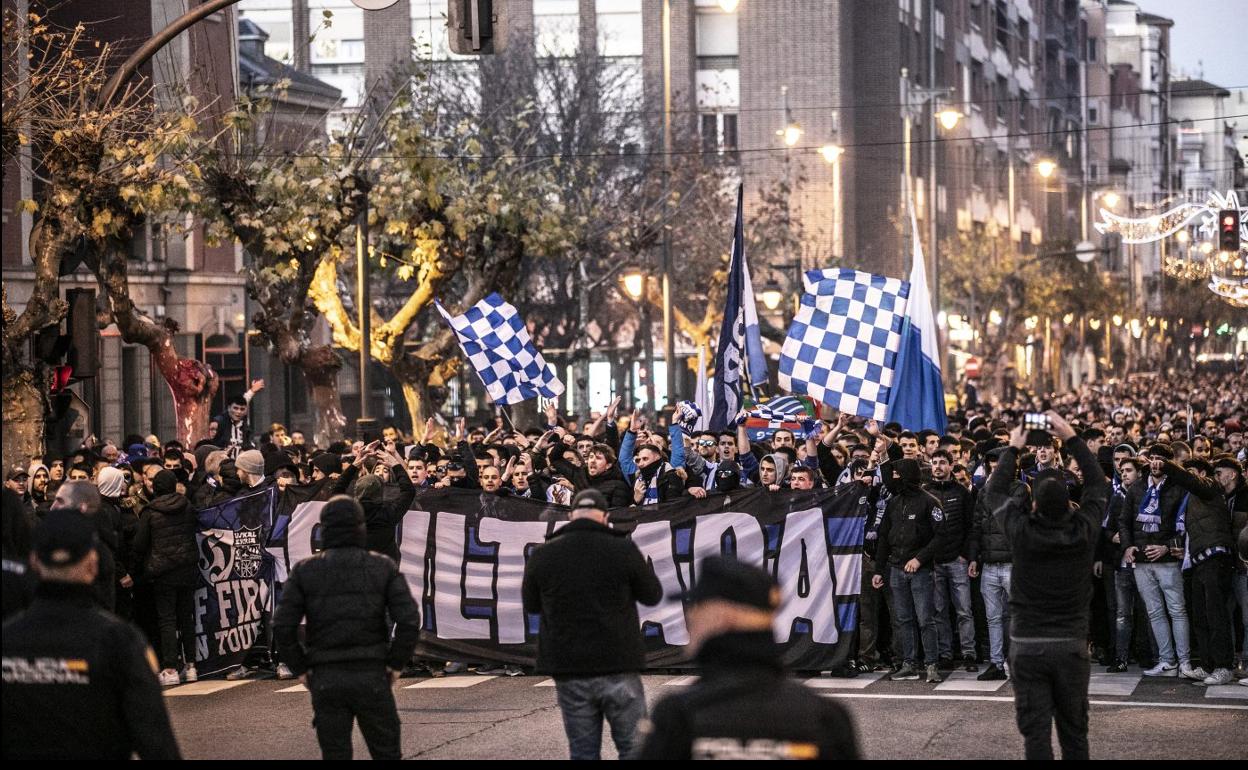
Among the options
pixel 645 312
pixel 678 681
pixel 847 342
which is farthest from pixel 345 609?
pixel 645 312

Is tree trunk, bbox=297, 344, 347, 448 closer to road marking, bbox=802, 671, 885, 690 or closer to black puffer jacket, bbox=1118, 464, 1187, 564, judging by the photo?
road marking, bbox=802, 671, 885, 690

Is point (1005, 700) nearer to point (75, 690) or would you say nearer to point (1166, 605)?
point (1166, 605)

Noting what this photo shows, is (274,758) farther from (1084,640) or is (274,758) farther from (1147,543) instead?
(1147,543)

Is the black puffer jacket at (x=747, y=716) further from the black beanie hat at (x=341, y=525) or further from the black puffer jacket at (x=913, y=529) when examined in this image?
the black puffer jacket at (x=913, y=529)

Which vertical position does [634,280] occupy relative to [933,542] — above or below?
above

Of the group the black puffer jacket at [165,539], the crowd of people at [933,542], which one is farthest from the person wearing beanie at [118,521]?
the black puffer jacket at [165,539]

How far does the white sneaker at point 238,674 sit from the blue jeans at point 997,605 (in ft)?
18.8

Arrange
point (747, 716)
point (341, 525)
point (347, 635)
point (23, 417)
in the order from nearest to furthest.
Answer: point (747, 716) < point (347, 635) < point (341, 525) < point (23, 417)

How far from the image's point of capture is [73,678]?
18.6ft

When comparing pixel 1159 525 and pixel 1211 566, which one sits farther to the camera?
pixel 1159 525

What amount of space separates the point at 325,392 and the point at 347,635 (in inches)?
695

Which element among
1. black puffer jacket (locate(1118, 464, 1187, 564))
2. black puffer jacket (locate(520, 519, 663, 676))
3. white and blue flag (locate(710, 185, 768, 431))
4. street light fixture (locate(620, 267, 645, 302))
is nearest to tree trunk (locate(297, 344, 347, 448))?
street light fixture (locate(620, 267, 645, 302))

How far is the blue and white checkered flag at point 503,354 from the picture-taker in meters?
21.8

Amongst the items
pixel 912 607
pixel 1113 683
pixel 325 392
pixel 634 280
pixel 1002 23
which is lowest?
pixel 1113 683
